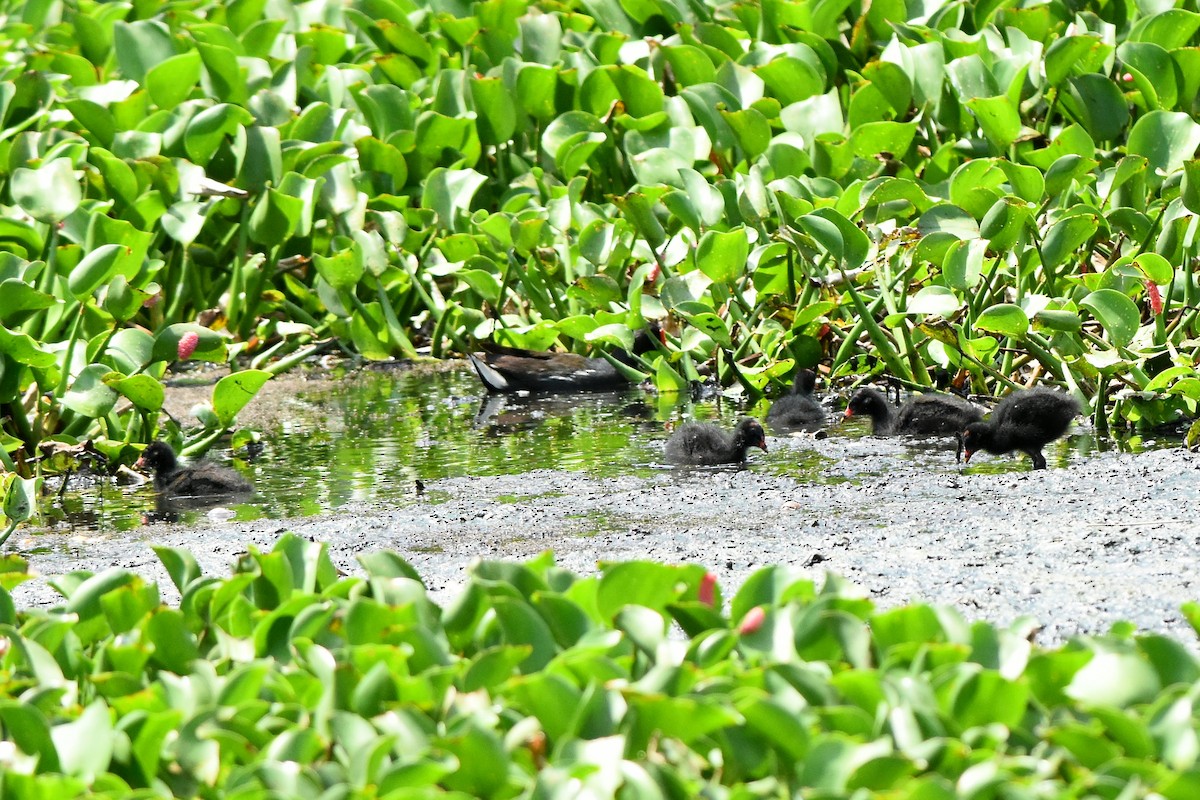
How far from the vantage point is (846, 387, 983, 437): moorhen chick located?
217 inches

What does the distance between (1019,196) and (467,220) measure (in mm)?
2690

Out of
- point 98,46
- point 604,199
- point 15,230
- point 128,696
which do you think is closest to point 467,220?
point 604,199

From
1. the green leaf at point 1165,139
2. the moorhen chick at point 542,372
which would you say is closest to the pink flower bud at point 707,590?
the green leaf at point 1165,139

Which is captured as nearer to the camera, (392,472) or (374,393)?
(392,472)

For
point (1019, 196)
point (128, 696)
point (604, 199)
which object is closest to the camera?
point (128, 696)

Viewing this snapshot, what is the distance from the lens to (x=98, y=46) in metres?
9.27

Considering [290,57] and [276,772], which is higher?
[290,57]

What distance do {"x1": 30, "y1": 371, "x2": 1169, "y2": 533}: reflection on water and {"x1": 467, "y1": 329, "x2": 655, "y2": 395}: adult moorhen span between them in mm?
70

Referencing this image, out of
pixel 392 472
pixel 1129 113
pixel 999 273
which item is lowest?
pixel 392 472

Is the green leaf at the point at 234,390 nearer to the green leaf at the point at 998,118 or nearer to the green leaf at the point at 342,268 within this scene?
the green leaf at the point at 342,268

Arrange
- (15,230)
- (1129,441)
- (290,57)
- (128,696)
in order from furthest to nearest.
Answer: (290,57) → (15,230) → (1129,441) → (128,696)

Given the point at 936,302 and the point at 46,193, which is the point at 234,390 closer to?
the point at 46,193

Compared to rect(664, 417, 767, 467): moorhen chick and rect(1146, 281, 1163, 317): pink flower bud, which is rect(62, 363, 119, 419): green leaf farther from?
rect(1146, 281, 1163, 317): pink flower bud

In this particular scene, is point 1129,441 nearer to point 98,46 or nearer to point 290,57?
point 290,57
